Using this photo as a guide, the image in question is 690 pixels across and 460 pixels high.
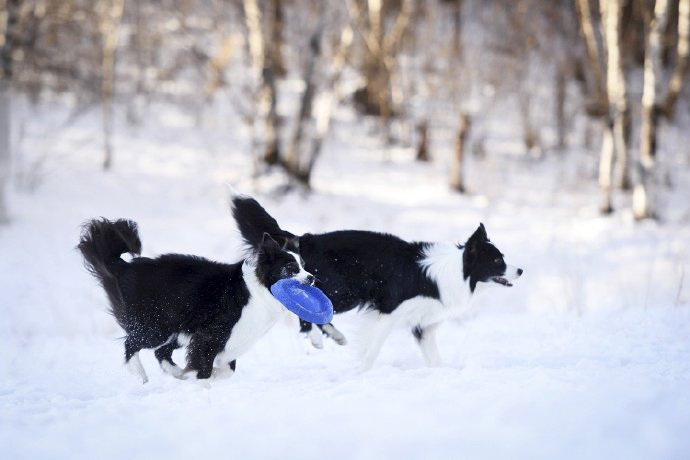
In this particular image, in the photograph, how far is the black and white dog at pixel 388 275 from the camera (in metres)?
5.52

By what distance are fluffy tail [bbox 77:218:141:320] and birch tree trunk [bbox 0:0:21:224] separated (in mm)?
7417

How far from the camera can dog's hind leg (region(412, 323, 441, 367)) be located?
218 inches

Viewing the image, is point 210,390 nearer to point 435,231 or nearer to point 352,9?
point 435,231

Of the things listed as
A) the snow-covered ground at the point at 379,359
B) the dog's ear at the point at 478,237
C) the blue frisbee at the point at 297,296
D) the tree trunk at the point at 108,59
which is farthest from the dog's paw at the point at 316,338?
the tree trunk at the point at 108,59

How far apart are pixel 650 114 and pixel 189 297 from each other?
10.8 m

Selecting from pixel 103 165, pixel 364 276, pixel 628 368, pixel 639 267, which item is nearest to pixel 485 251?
pixel 364 276

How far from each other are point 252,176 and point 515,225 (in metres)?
6.17

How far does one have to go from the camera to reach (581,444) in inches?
123

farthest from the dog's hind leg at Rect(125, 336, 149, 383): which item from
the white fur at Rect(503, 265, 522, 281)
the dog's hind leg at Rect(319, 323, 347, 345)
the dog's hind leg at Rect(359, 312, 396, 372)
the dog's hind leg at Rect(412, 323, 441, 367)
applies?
the white fur at Rect(503, 265, 522, 281)

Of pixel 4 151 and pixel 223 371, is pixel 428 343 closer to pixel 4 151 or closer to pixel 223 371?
pixel 223 371

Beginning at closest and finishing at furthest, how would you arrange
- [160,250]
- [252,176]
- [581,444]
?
[581,444]
[160,250]
[252,176]

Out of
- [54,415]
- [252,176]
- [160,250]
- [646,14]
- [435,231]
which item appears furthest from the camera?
[252,176]

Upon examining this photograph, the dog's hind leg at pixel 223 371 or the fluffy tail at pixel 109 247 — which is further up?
the fluffy tail at pixel 109 247

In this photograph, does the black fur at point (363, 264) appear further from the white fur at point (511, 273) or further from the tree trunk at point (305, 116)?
the tree trunk at point (305, 116)
